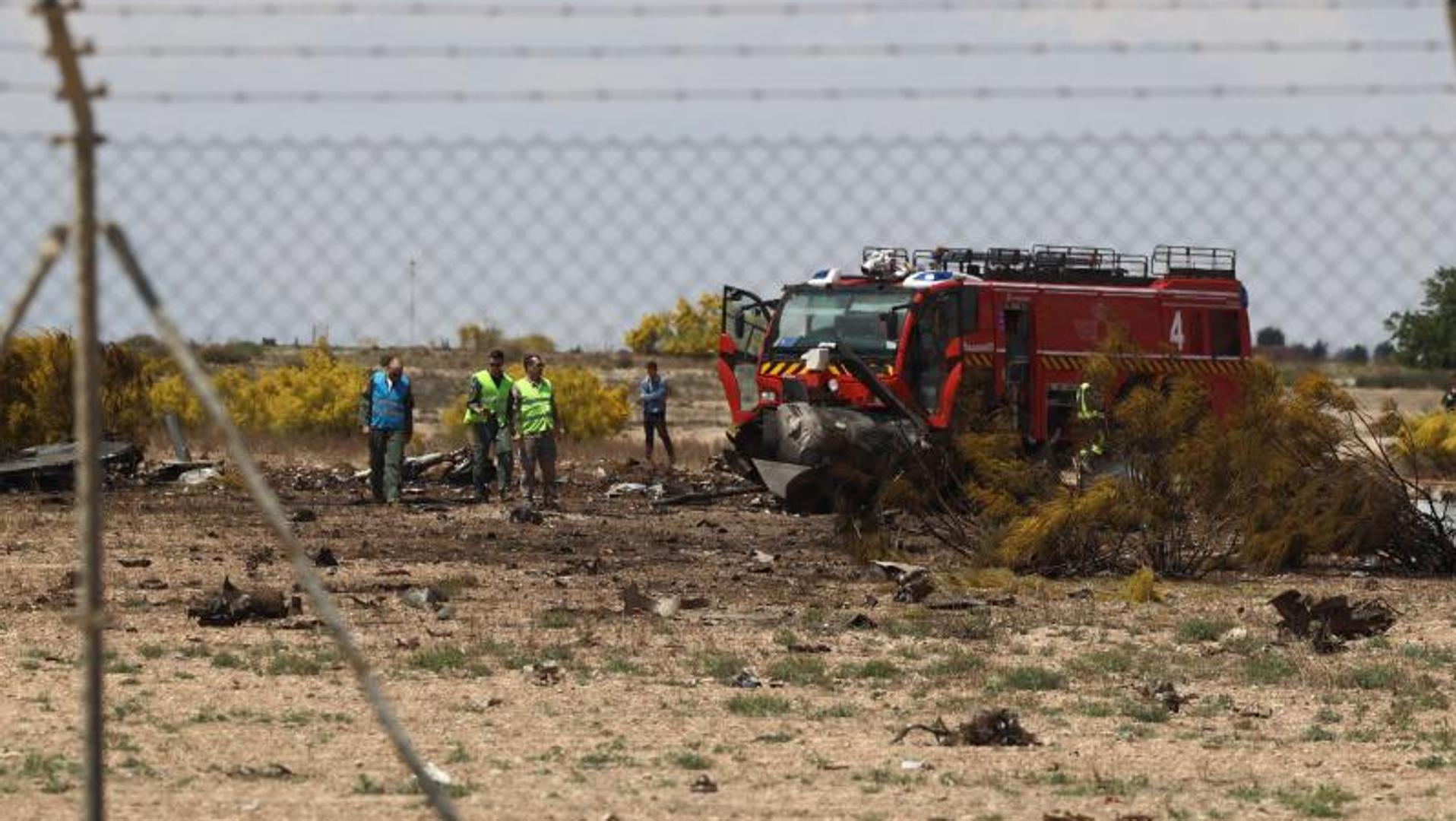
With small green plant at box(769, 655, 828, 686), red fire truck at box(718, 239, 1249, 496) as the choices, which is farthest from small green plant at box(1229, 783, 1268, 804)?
red fire truck at box(718, 239, 1249, 496)

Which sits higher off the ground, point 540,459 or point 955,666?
point 540,459

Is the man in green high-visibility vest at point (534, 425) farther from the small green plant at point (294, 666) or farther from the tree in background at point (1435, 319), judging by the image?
the small green plant at point (294, 666)

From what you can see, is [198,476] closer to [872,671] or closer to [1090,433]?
[1090,433]

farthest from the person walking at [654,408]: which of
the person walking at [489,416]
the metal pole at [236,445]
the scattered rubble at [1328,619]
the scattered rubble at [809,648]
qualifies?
the metal pole at [236,445]

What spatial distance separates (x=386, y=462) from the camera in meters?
26.3

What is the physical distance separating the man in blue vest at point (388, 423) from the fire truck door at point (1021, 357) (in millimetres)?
6443

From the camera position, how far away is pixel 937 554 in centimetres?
2009

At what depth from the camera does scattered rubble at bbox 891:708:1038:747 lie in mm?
10375

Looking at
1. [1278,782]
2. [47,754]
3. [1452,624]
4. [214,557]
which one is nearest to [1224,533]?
[1452,624]

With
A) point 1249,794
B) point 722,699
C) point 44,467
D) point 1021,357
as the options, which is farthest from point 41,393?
point 1249,794

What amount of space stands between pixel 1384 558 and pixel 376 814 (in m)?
12.4

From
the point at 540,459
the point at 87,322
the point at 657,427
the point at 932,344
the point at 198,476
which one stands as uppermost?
the point at 932,344

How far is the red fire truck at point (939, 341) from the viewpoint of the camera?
81.9 feet

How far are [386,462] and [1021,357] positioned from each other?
6857mm
